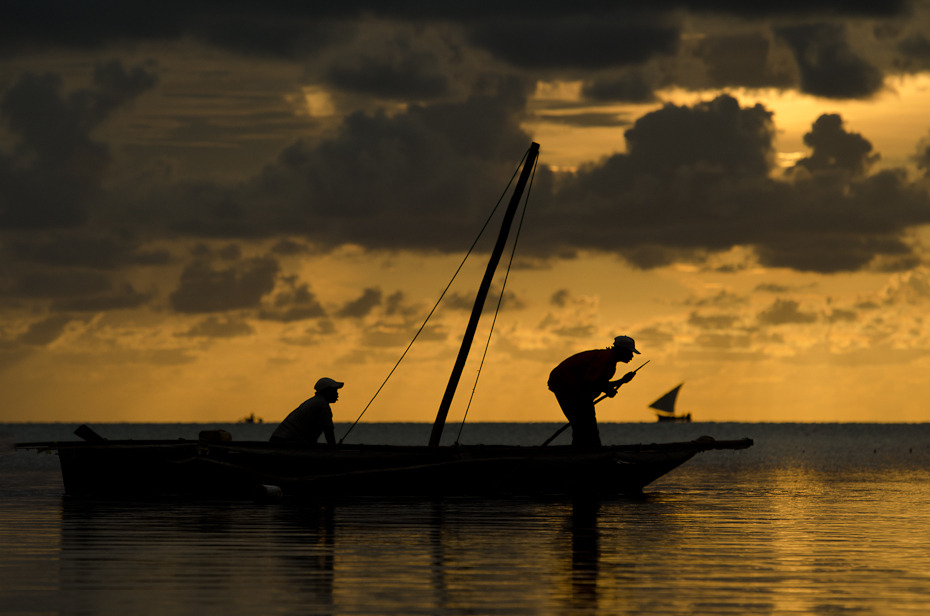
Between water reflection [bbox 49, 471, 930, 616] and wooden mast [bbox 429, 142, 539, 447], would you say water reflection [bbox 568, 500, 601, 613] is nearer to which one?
water reflection [bbox 49, 471, 930, 616]

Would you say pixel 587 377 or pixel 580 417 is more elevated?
pixel 587 377

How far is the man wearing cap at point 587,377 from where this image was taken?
25953mm

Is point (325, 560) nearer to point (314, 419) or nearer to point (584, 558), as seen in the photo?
point (584, 558)

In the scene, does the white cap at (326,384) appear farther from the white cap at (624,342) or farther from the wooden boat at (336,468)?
the white cap at (624,342)

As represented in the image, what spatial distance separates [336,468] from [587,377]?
16.5 ft

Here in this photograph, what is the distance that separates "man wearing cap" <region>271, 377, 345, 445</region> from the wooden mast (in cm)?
377

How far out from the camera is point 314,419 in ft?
84.4

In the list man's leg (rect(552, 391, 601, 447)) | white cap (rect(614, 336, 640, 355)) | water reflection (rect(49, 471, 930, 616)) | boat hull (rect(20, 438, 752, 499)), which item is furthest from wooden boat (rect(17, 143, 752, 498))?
white cap (rect(614, 336, 640, 355))

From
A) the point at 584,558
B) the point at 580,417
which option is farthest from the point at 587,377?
the point at 584,558

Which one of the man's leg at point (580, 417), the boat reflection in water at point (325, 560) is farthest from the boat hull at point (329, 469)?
the boat reflection in water at point (325, 560)

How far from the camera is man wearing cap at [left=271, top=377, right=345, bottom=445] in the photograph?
2516 centimetres

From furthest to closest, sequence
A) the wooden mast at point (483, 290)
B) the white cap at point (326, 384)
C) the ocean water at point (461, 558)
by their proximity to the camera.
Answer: the wooden mast at point (483, 290) → the white cap at point (326, 384) → the ocean water at point (461, 558)

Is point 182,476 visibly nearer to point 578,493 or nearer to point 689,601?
point 578,493

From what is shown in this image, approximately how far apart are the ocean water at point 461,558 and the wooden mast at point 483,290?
13.0 ft
